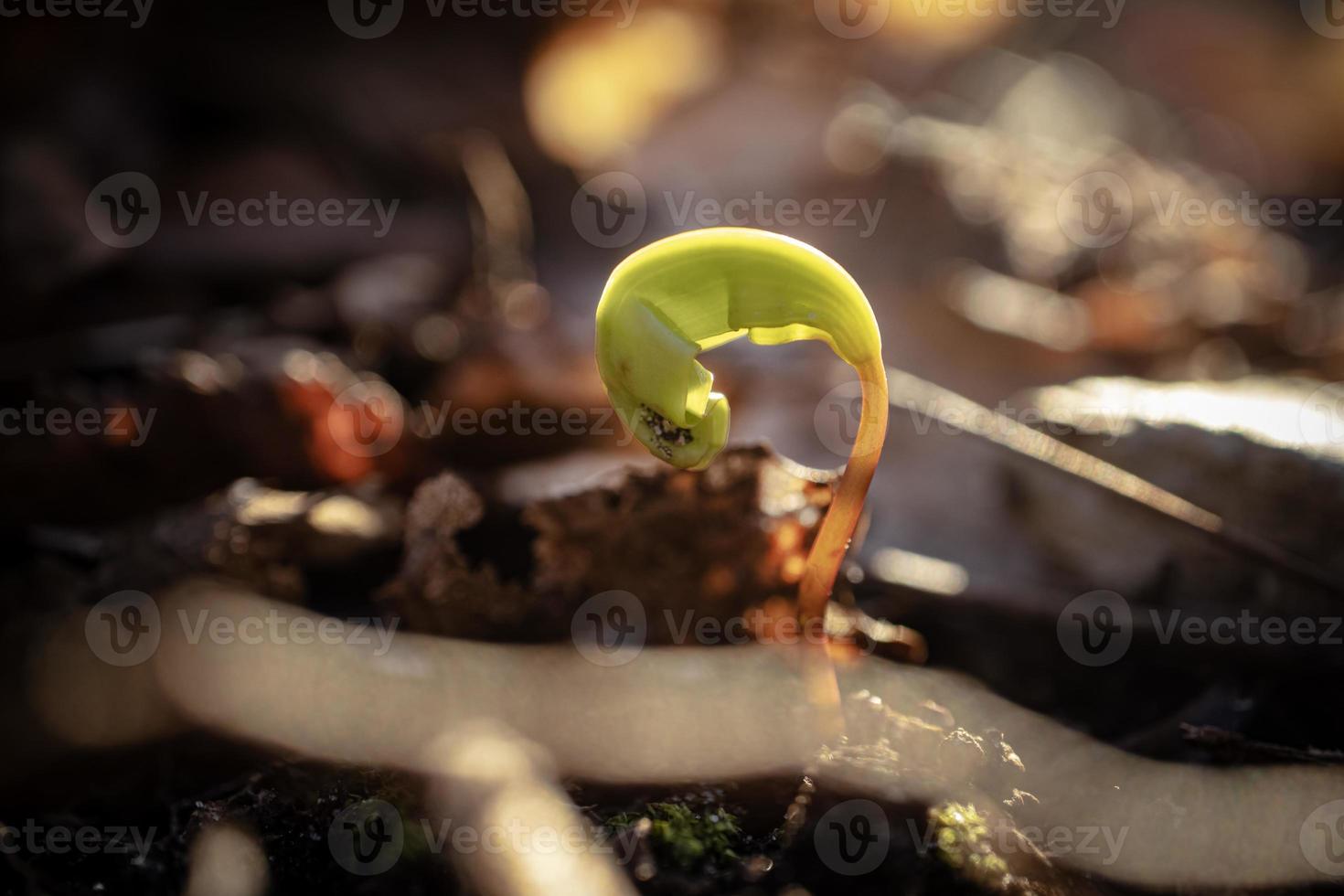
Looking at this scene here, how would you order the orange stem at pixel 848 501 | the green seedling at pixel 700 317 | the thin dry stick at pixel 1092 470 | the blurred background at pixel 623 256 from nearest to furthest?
the green seedling at pixel 700 317 < the orange stem at pixel 848 501 < the thin dry stick at pixel 1092 470 < the blurred background at pixel 623 256

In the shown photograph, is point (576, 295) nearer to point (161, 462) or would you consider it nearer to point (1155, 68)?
point (161, 462)

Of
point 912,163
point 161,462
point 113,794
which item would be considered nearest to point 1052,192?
point 912,163

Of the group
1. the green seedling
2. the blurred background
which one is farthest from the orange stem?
the blurred background

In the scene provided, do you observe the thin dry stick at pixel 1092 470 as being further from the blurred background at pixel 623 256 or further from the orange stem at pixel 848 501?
the orange stem at pixel 848 501

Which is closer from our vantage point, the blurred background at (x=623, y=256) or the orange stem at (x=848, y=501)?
the orange stem at (x=848, y=501)

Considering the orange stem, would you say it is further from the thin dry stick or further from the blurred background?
the thin dry stick

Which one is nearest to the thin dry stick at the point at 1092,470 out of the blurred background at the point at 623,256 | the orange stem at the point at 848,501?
the blurred background at the point at 623,256

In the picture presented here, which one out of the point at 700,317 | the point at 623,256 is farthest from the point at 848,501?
the point at 623,256
